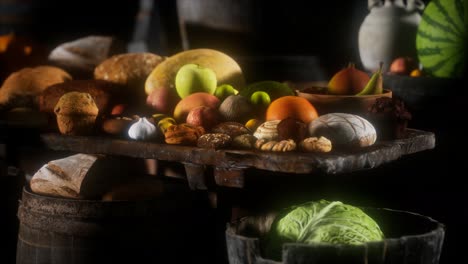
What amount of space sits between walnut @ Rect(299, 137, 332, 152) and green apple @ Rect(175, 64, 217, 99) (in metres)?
0.89

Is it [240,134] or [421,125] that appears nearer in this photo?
[240,134]

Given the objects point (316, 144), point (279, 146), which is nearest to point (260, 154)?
point (279, 146)

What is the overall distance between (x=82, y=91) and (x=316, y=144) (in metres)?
1.34

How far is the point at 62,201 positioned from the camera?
308 centimetres

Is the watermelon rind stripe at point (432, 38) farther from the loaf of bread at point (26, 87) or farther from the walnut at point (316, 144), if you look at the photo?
the loaf of bread at point (26, 87)

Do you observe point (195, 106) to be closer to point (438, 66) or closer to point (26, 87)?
point (26, 87)

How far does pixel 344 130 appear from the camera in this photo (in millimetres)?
2922

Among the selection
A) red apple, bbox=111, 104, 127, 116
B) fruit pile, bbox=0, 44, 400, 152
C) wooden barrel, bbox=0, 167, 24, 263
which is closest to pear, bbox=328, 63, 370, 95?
fruit pile, bbox=0, 44, 400, 152

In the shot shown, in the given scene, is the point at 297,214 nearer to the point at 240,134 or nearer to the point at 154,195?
the point at 240,134

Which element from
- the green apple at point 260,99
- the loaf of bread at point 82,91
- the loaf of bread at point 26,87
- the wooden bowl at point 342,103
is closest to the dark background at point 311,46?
the wooden bowl at point 342,103

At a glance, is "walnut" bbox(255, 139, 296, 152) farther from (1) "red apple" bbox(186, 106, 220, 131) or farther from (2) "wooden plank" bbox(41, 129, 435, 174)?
(1) "red apple" bbox(186, 106, 220, 131)

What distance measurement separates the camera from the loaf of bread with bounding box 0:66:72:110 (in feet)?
12.8

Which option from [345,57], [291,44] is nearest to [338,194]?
[291,44]

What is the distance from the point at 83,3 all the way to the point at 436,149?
402 centimetres
